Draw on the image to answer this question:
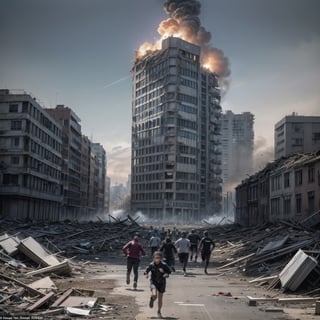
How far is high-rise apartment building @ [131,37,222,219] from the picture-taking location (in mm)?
138500

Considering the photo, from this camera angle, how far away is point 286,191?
51781mm

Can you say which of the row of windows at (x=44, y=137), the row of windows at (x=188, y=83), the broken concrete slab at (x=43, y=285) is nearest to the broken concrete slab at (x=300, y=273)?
the broken concrete slab at (x=43, y=285)

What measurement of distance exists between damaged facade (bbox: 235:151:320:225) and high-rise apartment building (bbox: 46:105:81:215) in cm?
5009

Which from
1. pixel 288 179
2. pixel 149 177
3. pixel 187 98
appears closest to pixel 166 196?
pixel 149 177

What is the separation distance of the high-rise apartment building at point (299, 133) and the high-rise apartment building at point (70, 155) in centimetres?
5226

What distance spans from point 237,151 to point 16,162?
13061 centimetres

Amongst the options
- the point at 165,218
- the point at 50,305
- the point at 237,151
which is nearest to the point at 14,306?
the point at 50,305

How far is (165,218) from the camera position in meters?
134

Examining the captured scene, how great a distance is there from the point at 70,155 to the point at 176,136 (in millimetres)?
34498

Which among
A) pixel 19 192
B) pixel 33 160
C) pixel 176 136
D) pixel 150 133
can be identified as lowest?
pixel 19 192

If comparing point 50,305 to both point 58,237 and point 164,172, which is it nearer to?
point 58,237

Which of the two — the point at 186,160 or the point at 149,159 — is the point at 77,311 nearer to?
the point at 186,160

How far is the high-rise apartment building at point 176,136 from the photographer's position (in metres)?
138

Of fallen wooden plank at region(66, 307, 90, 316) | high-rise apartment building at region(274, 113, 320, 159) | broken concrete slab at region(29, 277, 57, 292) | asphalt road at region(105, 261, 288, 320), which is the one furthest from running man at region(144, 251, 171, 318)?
high-rise apartment building at region(274, 113, 320, 159)
